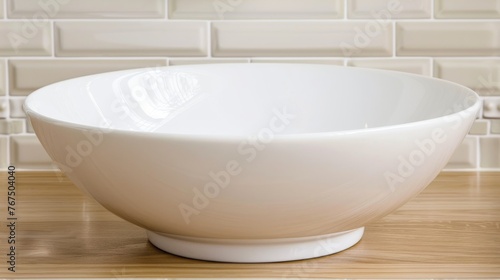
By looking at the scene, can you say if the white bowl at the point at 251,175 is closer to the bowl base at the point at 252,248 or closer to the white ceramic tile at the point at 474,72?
the bowl base at the point at 252,248

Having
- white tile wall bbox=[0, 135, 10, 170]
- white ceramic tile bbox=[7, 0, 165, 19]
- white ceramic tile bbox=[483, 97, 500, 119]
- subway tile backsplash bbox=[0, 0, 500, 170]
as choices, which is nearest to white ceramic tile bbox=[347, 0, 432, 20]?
subway tile backsplash bbox=[0, 0, 500, 170]

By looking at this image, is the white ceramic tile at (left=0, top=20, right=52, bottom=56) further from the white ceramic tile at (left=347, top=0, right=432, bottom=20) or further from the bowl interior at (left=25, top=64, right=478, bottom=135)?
the white ceramic tile at (left=347, top=0, right=432, bottom=20)

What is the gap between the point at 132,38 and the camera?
4.76 ft

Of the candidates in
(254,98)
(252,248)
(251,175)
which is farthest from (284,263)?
(254,98)

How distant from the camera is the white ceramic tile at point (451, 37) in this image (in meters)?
1.46

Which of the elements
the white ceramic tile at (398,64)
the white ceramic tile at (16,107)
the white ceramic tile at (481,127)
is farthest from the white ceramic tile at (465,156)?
the white ceramic tile at (16,107)

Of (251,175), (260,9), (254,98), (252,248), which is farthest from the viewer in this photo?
(260,9)

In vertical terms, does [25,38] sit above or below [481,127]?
above

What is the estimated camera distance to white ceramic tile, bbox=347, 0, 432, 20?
4.74 feet

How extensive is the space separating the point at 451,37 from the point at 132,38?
1.63 ft

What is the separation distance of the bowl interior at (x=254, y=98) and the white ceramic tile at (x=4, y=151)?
0.36 meters

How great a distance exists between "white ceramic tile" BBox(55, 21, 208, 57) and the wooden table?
275 mm

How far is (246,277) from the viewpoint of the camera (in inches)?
34.9

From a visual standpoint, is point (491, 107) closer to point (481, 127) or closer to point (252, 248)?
point (481, 127)
